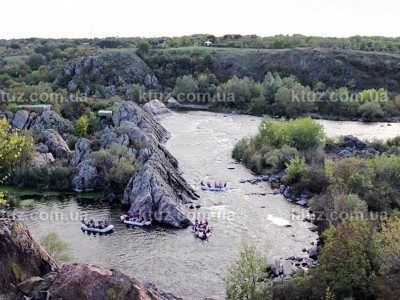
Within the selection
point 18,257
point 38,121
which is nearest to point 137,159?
point 38,121

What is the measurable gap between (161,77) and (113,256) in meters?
135

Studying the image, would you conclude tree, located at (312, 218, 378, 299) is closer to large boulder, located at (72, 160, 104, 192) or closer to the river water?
the river water

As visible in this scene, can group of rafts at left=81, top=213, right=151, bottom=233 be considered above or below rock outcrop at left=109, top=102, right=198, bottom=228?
below

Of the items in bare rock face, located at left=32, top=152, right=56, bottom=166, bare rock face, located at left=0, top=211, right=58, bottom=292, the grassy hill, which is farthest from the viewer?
the grassy hill

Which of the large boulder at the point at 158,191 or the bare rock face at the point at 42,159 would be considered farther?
the bare rock face at the point at 42,159

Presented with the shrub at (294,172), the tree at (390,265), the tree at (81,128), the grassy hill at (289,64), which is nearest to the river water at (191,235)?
the shrub at (294,172)

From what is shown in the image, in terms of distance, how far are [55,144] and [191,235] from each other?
124ft

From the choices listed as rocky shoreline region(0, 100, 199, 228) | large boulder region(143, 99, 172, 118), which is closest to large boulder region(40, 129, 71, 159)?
rocky shoreline region(0, 100, 199, 228)

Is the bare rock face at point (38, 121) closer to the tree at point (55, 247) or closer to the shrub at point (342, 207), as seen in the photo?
the tree at point (55, 247)

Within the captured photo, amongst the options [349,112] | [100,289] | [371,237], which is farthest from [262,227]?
[349,112]

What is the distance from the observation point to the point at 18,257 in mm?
35062

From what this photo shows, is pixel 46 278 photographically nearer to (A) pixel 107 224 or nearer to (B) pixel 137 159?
(A) pixel 107 224

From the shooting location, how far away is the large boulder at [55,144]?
3258 inches

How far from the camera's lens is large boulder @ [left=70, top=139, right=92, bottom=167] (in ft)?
256
